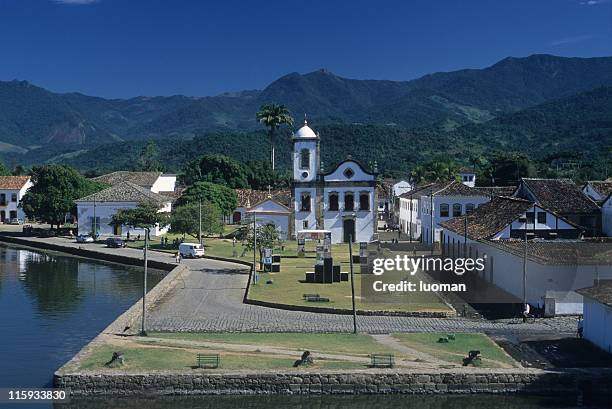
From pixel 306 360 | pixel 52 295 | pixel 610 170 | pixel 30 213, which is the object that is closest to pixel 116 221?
pixel 30 213

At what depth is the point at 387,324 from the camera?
3020 cm

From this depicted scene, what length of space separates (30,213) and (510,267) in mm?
52525

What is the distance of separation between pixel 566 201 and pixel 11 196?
69466mm

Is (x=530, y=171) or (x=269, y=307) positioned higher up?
(x=530, y=171)

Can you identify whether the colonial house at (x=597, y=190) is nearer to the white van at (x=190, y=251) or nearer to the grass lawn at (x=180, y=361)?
the white van at (x=190, y=251)

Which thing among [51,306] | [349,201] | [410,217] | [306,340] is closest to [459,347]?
[306,340]

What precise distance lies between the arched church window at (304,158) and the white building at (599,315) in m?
42.1

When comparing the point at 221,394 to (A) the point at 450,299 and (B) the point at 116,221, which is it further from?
(B) the point at 116,221

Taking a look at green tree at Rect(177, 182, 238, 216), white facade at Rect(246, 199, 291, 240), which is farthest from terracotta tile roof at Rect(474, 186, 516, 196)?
green tree at Rect(177, 182, 238, 216)

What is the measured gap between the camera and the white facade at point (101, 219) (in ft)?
236

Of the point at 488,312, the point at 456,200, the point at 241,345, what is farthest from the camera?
the point at 456,200

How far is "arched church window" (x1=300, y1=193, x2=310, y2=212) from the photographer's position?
221ft

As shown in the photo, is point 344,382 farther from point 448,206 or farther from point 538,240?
point 448,206

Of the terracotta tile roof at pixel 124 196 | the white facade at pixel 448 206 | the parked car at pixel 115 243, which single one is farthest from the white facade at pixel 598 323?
the terracotta tile roof at pixel 124 196
